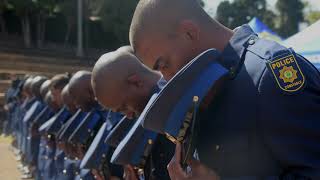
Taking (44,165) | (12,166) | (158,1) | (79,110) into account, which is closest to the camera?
(158,1)

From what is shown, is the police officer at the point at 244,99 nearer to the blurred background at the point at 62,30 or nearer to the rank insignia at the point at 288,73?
the rank insignia at the point at 288,73

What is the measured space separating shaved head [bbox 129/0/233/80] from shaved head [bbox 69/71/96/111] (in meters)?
2.67

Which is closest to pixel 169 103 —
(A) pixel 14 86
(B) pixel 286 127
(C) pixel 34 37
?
(B) pixel 286 127

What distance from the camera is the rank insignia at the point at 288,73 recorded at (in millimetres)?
1257

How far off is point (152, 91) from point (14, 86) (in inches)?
420

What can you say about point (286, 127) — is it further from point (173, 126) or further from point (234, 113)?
point (173, 126)

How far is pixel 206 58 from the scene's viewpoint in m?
1.28

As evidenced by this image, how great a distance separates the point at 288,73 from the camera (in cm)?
127

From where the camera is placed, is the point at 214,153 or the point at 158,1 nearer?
the point at 214,153

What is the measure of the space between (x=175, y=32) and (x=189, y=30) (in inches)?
1.6

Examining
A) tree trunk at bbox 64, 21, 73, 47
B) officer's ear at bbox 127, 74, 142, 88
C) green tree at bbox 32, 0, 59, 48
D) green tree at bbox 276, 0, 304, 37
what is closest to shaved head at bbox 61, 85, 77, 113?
officer's ear at bbox 127, 74, 142, 88

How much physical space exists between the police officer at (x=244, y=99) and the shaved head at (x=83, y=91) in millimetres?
2707

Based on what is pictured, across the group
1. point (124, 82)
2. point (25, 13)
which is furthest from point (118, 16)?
point (124, 82)

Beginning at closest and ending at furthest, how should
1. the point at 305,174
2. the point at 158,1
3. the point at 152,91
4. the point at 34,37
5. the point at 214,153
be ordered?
the point at 305,174
the point at 214,153
the point at 158,1
the point at 152,91
the point at 34,37
